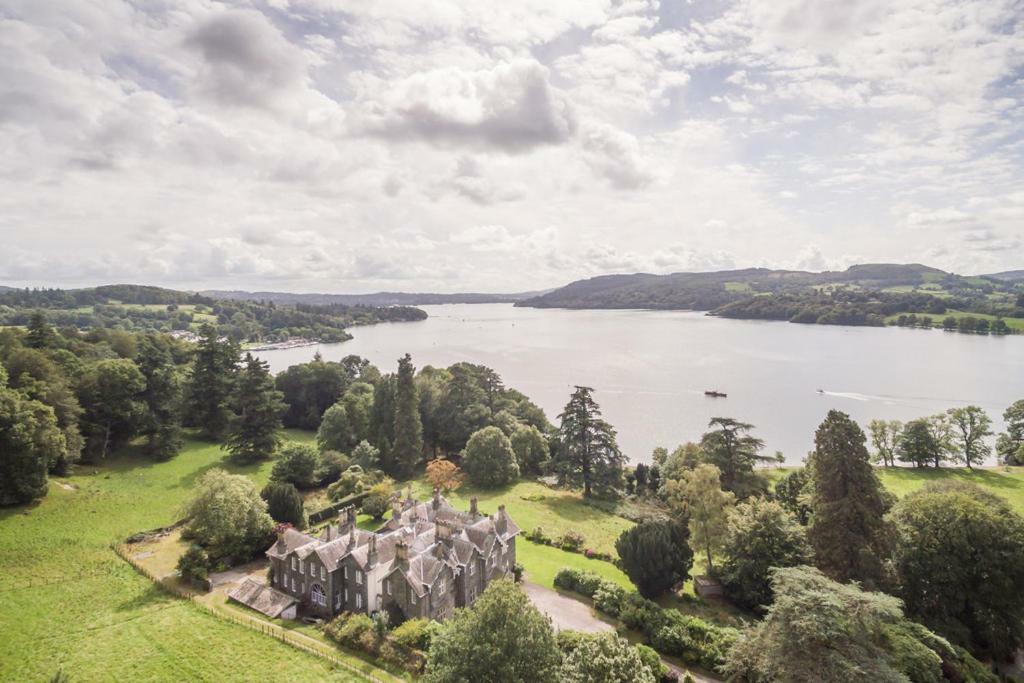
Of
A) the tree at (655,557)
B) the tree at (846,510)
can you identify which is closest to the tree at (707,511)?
the tree at (655,557)

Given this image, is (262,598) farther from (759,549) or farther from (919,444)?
(919,444)

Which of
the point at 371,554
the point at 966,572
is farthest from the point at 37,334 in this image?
the point at 966,572

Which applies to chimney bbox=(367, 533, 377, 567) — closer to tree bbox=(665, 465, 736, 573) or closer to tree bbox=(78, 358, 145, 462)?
tree bbox=(665, 465, 736, 573)

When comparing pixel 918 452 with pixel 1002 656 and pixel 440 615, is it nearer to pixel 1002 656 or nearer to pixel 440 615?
pixel 1002 656

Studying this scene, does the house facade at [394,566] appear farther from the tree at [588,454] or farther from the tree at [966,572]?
the tree at [966,572]

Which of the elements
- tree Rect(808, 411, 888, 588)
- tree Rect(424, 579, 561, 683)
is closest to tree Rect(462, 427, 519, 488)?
tree Rect(808, 411, 888, 588)
